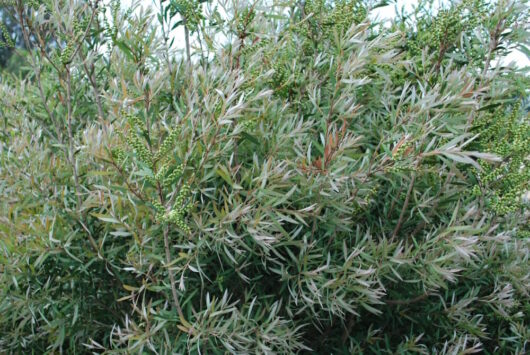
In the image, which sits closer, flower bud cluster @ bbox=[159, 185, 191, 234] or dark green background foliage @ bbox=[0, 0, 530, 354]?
flower bud cluster @ bbox=[159, 185, 191, 234]

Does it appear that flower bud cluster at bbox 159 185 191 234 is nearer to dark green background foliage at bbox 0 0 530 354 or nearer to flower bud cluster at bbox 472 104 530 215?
dark green background foliage at bbox 0 0 530 354

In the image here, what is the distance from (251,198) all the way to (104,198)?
1.69ft

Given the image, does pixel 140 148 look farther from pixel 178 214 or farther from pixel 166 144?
pixel 178 214

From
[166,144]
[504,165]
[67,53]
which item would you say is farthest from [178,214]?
[504,165]

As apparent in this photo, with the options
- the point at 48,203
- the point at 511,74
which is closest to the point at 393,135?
the point at 511,74

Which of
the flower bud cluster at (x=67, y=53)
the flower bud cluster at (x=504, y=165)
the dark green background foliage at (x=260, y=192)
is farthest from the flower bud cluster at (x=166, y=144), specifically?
the flower bud cluster at (x=504, y=165)

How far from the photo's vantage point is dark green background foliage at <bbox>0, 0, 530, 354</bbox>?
1.95 meters

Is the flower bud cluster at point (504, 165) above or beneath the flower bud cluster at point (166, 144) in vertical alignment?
beneath

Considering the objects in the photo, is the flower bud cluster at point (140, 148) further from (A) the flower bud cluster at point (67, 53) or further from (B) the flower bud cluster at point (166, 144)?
(A) the flower bud cluster at point (67, 53)

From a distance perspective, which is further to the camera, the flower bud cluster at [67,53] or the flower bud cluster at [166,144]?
the flower bud cluster at [67,53]

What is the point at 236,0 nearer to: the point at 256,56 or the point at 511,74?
the point at 256,56

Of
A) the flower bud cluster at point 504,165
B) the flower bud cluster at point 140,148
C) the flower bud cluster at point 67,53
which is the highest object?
the flower bud cluster at point 67,53

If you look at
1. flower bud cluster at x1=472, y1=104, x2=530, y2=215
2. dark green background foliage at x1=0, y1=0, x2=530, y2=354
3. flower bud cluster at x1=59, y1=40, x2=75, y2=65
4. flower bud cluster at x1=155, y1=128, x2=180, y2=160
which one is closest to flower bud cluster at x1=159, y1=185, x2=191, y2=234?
dark green background foliage at x1=0, y1=0, x2=530, y2=354

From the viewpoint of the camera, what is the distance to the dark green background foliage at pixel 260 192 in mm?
1947
